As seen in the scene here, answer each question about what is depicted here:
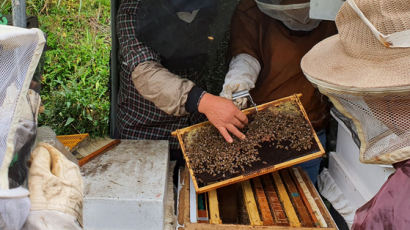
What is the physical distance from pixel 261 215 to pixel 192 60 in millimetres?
1179

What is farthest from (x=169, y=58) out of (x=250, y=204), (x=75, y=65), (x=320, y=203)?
(x=75, y=65)

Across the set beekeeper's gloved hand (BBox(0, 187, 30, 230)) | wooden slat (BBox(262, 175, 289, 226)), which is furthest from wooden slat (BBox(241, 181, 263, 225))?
beekeeper's gloved hand (BBox(0, 187, 30, 230))

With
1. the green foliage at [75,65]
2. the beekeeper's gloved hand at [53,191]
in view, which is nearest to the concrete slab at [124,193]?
the beekeeper's gloved hand at [53,191]

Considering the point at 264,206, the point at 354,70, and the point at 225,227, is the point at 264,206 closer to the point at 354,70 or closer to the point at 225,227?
the point at 225,227

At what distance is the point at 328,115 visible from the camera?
10.4 ft

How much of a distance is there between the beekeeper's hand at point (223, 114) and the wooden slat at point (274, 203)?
393mm

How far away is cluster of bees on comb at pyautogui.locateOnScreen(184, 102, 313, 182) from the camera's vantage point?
2428 millimetres

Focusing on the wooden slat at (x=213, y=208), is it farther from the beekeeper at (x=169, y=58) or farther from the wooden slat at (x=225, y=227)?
the beekeeper at (x=169, y=58)

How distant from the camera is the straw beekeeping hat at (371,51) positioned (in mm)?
1319

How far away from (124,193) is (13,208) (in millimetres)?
1208

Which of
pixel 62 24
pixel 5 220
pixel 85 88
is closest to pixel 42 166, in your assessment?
pixel 5 220

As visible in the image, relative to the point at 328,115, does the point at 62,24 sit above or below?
below

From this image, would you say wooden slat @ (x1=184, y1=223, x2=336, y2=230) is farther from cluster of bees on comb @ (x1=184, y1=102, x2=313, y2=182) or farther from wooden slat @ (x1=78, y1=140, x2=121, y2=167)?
wooden slat @ (x1=78, y1=140, x2=121, y2=167)

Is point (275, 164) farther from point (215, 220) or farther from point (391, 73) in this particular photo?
point (391, 73)
